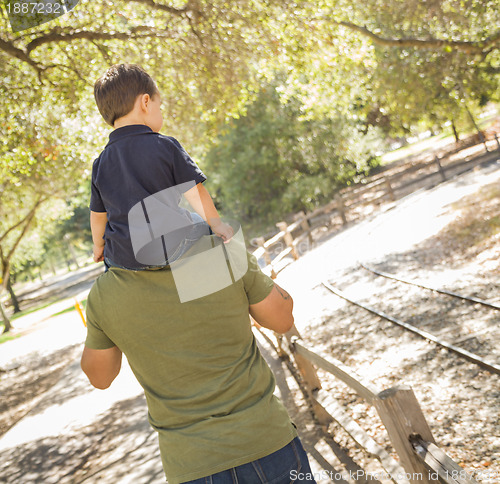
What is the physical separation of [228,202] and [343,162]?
6.01m

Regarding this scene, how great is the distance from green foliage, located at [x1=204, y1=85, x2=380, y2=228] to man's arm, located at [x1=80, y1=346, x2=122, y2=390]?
22.7 meters

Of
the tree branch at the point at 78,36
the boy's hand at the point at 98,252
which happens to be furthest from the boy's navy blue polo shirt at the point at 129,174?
the tree branch at the point at 78,36

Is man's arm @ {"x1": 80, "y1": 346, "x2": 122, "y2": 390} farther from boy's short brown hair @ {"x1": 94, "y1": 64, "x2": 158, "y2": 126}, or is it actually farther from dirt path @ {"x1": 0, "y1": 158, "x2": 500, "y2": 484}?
dirt path @ {"x1": 0, "y1": 158, "x2": 500, "y2": 484}

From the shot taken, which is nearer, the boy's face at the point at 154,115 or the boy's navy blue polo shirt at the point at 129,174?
the boy's navy blue polo shirt at the point at 129,174

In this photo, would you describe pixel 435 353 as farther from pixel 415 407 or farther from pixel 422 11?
pixel 422 11

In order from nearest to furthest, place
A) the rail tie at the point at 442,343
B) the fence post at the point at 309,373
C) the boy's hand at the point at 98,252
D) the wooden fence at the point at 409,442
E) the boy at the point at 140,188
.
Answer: the boy at the point at 140,188 < the boy's hand at the point at 98,252 < the wooden fence at the point at 409,442 < the fence post at the point at 309,373 < the rail tie at the point at 442,343

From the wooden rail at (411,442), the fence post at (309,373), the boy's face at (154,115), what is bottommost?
the fence post at (309,373)

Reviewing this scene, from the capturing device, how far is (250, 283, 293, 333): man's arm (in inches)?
65.4

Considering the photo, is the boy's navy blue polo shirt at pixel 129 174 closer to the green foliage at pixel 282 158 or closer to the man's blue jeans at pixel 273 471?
the man's blue jeans at pixel 273 471

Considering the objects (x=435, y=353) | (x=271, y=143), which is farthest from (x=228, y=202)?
(x=435, y=353)

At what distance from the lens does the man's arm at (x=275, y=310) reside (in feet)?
5.45

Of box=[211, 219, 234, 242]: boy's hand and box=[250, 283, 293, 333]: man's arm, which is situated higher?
box=[211, 219, 234, 242]: boy's hand

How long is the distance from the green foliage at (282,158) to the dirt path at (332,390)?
8.77 meters

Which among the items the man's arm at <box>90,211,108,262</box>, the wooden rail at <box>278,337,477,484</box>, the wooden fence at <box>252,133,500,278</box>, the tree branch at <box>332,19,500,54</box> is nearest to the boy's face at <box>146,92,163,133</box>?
the man's arm at <box>90,211,108,262</box>
